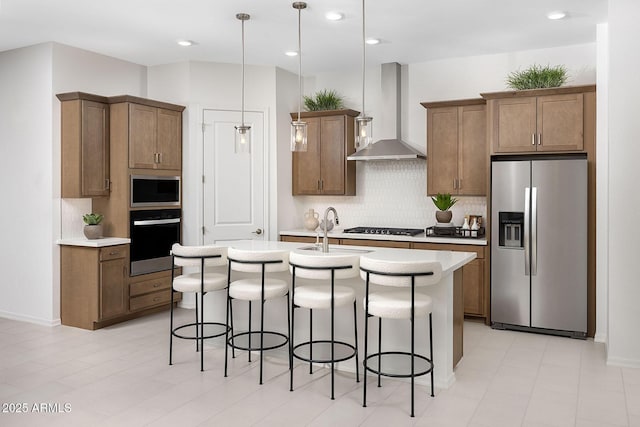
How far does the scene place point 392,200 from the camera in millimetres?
6430

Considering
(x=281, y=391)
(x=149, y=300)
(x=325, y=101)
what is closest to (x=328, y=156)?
(x=325, y=101)

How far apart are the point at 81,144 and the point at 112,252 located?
3.75 feet

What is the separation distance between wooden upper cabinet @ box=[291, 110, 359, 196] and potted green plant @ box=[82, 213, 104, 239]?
2.40 meters

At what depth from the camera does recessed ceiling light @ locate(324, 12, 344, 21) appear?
4.54 metres

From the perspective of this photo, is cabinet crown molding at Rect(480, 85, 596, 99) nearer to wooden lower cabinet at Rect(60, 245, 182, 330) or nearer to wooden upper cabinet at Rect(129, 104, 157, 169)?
wooden upper cabinet at Rect(129, 104, 157, 169)

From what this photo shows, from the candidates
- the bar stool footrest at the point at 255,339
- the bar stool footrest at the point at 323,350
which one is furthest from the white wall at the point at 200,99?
the bar stool footrest at the point at 323,350

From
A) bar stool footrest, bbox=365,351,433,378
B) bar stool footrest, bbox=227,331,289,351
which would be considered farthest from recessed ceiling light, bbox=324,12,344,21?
bar stool footrest, bbox=365,351,433,378

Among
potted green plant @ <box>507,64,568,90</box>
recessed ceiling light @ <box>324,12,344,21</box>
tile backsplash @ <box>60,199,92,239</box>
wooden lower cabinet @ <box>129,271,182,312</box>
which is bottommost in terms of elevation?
wooden lower cabinet @ <box>129,271,182,312</box>

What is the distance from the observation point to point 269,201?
6387 millimetres

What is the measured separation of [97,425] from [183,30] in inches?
140

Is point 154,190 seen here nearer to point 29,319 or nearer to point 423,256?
point 29,319

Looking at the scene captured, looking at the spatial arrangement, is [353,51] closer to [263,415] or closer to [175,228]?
[175,228]

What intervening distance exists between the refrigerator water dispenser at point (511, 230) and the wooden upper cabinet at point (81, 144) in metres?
4.17

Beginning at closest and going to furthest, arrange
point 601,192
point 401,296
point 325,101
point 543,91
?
point 401,296
point 601,192
point 543,91
point 325,101
